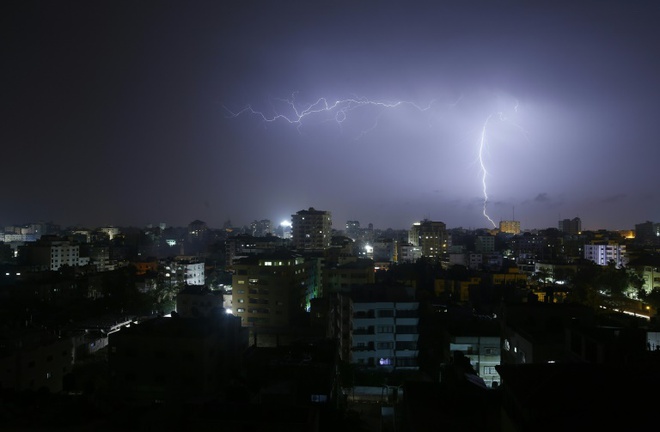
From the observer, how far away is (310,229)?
4903 centimetres

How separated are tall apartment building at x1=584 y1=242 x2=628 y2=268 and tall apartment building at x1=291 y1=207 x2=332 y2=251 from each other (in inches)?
994

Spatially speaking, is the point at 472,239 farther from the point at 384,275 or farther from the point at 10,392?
the point at 10,392

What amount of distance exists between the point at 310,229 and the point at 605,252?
27938 mm

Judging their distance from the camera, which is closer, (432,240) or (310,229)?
(310,229)

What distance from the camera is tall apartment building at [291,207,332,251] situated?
48.9 metres

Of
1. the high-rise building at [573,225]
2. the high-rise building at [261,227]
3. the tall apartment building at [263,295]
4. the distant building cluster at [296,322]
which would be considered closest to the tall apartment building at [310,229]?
the distant building cluster at [296,322]

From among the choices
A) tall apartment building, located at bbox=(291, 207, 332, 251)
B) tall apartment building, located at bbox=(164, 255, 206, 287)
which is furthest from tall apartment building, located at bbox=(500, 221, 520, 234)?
tall apartment building, located at bbox=(164, 255, 206, 287)

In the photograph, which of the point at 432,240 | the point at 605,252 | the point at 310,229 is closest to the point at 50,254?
the point at 310,229

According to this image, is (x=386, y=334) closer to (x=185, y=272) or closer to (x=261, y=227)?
(x=185, y=272)

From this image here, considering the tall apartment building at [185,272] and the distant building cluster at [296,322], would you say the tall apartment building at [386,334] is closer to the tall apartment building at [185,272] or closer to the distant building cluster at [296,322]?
the distant building cluster at [296,322]

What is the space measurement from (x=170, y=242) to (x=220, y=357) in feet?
193

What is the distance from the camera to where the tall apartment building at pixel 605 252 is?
42.1m

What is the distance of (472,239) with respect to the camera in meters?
68.6

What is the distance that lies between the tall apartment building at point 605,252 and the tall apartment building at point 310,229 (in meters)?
25.3
